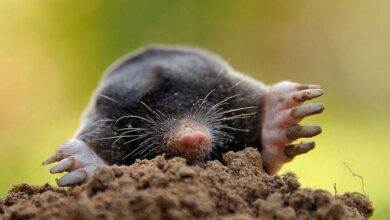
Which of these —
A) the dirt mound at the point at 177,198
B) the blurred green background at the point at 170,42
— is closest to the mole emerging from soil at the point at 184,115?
the dirt mound at the point at 177,198

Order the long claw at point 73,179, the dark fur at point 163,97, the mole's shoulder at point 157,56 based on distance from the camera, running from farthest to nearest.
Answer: the mole's shoulder at point 157,56 < the dark fur at point 163,97 < the long claw at point 73,179

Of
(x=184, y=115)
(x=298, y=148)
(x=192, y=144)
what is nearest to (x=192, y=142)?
(x=192, y=144)

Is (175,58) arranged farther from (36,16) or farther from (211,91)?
(36,16)

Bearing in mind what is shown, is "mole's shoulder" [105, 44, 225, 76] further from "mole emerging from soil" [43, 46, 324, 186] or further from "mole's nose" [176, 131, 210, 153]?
"mole's nose" [176, 131, 210, 153]

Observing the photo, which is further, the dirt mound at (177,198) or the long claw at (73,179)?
the long claw at (73,179)

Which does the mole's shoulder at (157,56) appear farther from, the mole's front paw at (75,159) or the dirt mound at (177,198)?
the dirt mound at (177,198)

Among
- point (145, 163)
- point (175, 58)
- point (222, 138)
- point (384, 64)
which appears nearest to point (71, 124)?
point (384, 64)

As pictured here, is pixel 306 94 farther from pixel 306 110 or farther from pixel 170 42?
pixel 170 42
